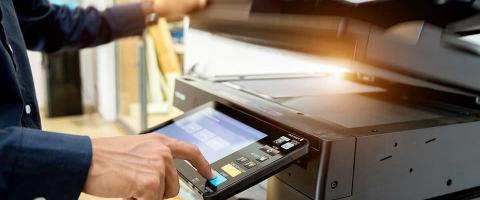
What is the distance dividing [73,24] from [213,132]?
60 centimetres

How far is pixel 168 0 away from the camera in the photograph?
1060 millimetres

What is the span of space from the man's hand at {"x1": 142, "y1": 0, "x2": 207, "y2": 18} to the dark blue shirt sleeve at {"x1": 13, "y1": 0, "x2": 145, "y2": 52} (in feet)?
0.08

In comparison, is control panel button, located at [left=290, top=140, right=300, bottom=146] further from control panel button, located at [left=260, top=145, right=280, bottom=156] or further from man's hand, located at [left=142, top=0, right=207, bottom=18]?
man's hand, located at [left=142, top=0, right=207, bottom=18]

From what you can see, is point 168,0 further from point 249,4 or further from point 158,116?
point 158,116

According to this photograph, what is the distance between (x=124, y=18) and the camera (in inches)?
43.1

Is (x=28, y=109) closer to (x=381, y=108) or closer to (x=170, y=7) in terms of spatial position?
(x=170, y=7)

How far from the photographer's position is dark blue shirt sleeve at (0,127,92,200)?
462mm

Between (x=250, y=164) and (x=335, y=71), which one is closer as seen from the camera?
(x=250, y=164)

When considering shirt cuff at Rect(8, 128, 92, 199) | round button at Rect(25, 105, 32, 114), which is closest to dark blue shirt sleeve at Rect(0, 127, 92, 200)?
shirt cuff at Rect(8, 128, 92, 199)

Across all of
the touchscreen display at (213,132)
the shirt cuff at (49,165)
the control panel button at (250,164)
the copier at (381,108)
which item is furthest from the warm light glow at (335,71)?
the shirt cuff at (49,165)

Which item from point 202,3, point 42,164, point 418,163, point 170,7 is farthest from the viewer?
point 170,7

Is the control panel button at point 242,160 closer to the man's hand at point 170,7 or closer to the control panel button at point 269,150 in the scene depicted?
the control panel button at point 269,150

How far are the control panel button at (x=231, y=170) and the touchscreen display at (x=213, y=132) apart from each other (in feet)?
0.11

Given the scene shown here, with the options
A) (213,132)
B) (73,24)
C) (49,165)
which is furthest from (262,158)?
(73,24)
